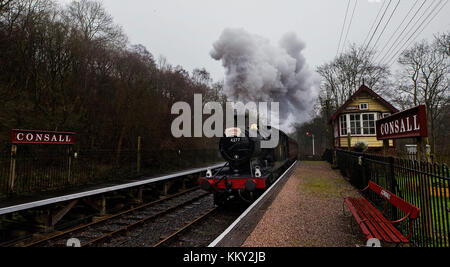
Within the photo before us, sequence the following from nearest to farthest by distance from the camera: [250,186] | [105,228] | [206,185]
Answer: [105,228] → [250,186] → [206,185]

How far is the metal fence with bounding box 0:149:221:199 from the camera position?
7.88m

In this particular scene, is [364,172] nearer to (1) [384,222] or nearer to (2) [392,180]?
(2) [392,180]

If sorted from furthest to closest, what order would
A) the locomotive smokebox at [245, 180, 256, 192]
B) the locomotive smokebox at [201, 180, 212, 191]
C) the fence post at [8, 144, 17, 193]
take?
the fence post at [8, 144, 17, 193] < the locomotive smokebox at [201, 180, 212, 191] < the locomotive smokebox at [245, 180, 256, 192]

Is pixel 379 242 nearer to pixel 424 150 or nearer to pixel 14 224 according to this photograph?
pixel 424 150

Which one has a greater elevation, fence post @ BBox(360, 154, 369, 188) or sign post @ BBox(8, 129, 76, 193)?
sign post @ BBox(8, 129, 76, 193)

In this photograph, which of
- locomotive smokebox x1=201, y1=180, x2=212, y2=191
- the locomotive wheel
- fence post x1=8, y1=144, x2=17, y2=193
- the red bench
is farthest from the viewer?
the locomotive wheel

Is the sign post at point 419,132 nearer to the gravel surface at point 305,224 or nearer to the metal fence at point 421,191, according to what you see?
the metal fence at point 421,191

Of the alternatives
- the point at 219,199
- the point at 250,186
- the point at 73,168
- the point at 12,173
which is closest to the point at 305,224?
the point at 250,186

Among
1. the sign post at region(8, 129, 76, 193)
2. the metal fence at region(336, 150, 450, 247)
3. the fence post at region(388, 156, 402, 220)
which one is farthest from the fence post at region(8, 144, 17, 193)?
the fence post at region(388, 156, 402, 220)

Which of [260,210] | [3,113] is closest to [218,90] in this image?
[3,113]

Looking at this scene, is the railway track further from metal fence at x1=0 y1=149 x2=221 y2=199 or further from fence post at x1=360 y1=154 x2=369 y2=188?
fence post at x1=360 y1=154 x2=369 y2=188

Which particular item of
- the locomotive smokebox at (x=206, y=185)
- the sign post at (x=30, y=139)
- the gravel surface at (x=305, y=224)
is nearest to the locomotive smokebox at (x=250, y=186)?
the gravel surface at (x=305, y=224)

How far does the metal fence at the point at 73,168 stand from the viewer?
7875 millimetres

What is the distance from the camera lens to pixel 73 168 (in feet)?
32.9
